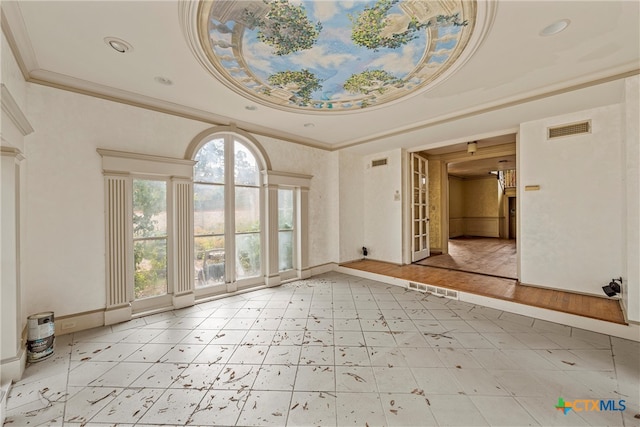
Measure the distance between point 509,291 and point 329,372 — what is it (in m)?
3.31

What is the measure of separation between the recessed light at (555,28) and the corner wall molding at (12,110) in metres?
4.32

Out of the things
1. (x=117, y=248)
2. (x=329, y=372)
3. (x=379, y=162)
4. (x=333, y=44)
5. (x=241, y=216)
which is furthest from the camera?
(x=379, y=162)

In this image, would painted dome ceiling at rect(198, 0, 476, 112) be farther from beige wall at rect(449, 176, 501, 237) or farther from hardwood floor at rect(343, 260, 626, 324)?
beige wall at rect(449, 176, 501, 237)

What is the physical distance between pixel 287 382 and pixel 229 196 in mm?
3129

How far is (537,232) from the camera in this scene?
13.3 feet

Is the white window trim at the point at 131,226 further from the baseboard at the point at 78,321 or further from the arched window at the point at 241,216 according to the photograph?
the arched window at the point at 241,216

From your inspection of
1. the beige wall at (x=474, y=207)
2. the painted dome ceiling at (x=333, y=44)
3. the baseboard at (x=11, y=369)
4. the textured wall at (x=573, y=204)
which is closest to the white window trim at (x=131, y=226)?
the baseboard at (x=11, y=369)

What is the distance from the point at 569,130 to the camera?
148 inches

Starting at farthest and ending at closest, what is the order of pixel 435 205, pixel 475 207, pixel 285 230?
pixel 475 207, pixel 435 205, pixel 285 230

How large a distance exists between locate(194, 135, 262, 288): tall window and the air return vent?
16.5ft

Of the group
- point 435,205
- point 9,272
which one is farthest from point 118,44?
point 435,205

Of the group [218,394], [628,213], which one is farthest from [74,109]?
[628,213]

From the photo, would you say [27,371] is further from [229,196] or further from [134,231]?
[229,196]

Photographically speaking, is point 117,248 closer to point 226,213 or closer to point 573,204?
point 226,213
